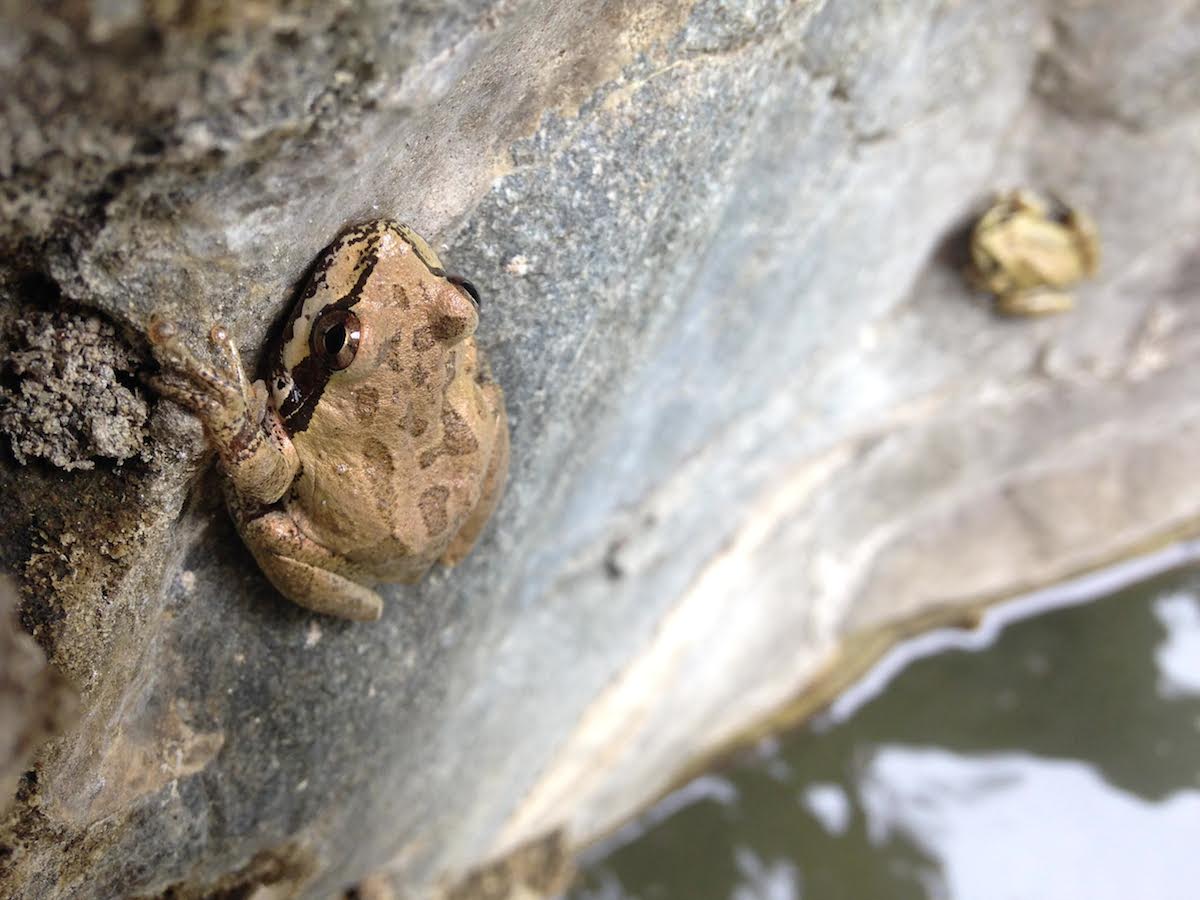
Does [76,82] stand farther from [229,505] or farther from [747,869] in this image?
[747,869]

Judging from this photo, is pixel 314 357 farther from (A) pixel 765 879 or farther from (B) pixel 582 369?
(A) pixel 765 879

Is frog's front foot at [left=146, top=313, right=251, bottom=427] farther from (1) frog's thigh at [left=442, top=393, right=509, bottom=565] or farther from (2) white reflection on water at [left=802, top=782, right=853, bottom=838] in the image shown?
(2) white reflection on water at [left=802, top=782, right=853, bottom=838]

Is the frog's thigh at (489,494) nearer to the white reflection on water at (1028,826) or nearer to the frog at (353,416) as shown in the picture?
the frog at (353,416)

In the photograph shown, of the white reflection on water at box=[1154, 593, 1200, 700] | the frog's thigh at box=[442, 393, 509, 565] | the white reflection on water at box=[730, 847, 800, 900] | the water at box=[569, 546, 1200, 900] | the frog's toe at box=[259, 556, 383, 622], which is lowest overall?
the white reflection on water at box=[1154, 593, 1200, 700]

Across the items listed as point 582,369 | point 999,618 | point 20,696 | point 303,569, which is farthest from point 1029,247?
point 20,696

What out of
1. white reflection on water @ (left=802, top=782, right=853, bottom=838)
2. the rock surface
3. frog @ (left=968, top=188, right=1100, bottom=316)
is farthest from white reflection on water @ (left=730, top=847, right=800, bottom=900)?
frog @ (left=968, top=188, right=1100, bottom=316)
